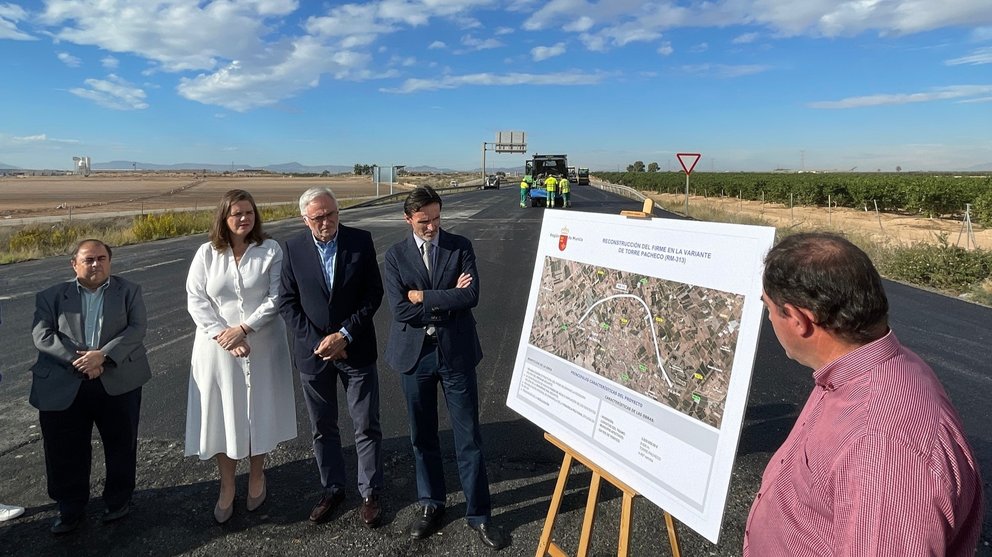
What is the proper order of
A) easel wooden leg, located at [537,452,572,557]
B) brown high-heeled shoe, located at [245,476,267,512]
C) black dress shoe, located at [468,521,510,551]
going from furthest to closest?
brown high-heeled shoe, located at [245,476,267,512]
black dress shoe, located at [468,521,510,551]
easel wooden leg, located at [537,452,572,557]

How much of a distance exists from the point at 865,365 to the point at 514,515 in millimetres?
2580

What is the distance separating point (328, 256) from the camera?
3.49 meters

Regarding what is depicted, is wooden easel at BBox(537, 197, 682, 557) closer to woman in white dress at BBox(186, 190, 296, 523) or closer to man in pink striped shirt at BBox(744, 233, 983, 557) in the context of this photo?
man in pink striped shirt at BBox(744, 233, 983, 557)

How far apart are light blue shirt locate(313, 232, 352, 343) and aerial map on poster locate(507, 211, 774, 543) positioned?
1.30 meters

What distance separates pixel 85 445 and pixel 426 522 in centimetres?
215

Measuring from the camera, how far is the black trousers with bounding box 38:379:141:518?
3373 mm

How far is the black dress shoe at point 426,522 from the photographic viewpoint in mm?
3291

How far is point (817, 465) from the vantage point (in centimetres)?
142

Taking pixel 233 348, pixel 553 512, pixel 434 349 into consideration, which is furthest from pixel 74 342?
pixel 553 512

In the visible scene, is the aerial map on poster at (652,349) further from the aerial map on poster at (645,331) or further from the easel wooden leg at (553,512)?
the easel wooden leg at (553,512)

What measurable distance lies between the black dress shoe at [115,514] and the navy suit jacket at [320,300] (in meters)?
1.40

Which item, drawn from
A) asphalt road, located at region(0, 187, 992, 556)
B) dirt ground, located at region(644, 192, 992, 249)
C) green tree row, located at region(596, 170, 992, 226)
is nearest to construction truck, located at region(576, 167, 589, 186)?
green tree row, located at region(596, 170, 992, 226)

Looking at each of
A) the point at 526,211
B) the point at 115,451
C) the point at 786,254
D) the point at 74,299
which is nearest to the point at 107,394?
the point at 115,451

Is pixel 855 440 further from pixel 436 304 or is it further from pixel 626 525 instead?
pixel 436 304
